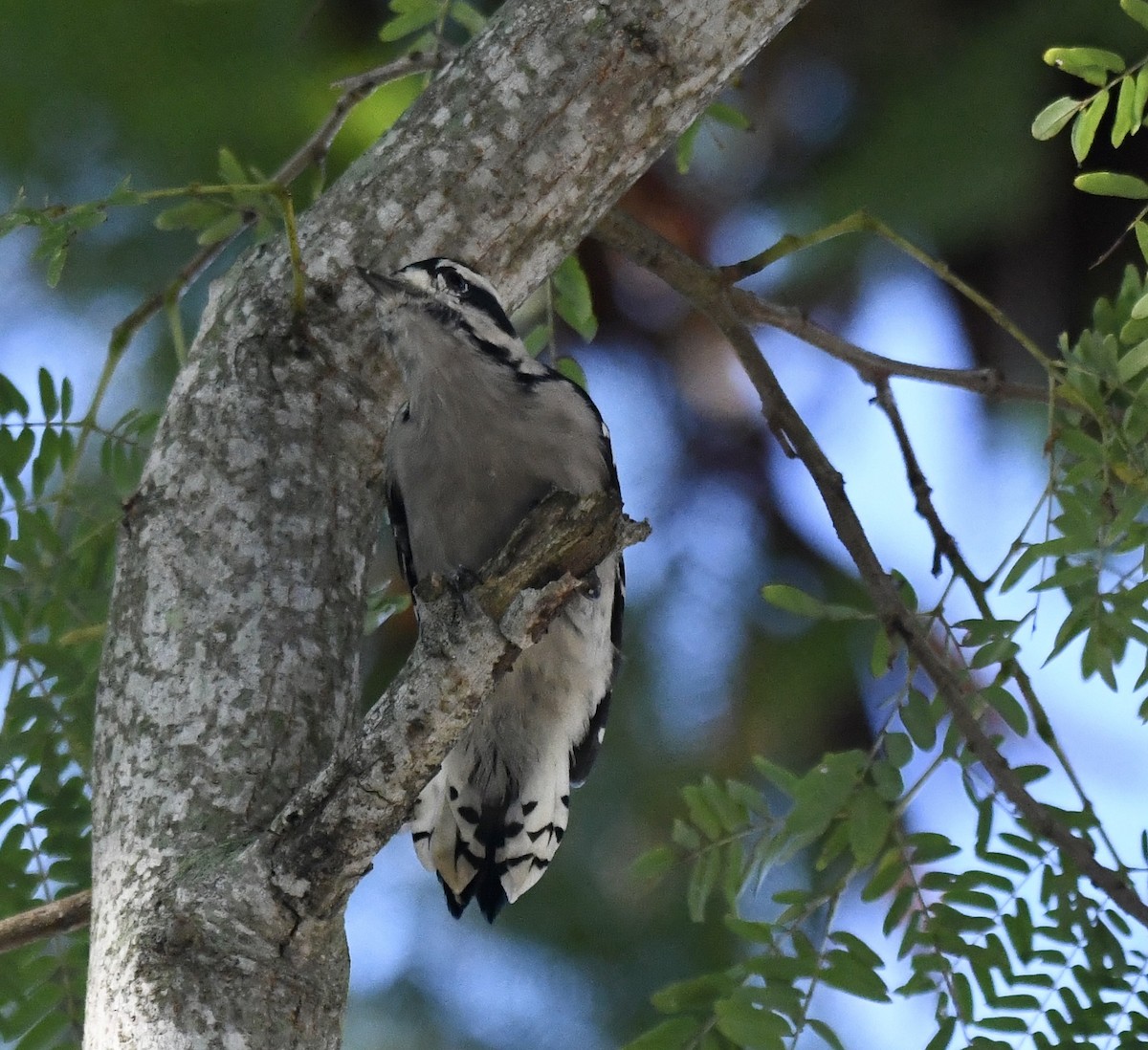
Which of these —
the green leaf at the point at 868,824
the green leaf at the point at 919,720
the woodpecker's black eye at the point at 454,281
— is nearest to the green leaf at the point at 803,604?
the green leaf at the point at 919,720

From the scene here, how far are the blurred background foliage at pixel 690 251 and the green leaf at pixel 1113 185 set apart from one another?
1541 mm

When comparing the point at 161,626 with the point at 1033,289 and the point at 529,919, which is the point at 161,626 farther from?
the point at 1033,289

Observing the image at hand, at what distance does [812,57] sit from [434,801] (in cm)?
236

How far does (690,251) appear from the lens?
4.09m

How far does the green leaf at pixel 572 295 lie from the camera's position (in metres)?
2.97

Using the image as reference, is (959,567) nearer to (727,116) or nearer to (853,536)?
(853,536)

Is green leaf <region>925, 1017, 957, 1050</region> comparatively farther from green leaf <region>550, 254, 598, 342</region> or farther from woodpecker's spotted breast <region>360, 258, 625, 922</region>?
green leaf <region>550, 254, 598, 342</region>

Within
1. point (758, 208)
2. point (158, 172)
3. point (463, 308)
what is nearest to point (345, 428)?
point (463, 308)

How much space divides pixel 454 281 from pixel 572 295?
0.50 m

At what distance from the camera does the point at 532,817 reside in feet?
9.05

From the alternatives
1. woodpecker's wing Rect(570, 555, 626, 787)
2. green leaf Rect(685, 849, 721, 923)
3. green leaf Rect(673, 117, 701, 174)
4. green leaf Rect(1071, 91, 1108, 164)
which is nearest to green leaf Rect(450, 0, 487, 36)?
green leaf Rect(673, 117, 701, 174)

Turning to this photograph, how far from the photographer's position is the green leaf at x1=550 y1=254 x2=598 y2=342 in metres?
2.97

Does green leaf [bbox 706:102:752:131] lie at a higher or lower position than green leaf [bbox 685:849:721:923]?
higher

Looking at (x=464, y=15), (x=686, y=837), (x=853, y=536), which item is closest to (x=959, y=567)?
(x=853, y=536)
